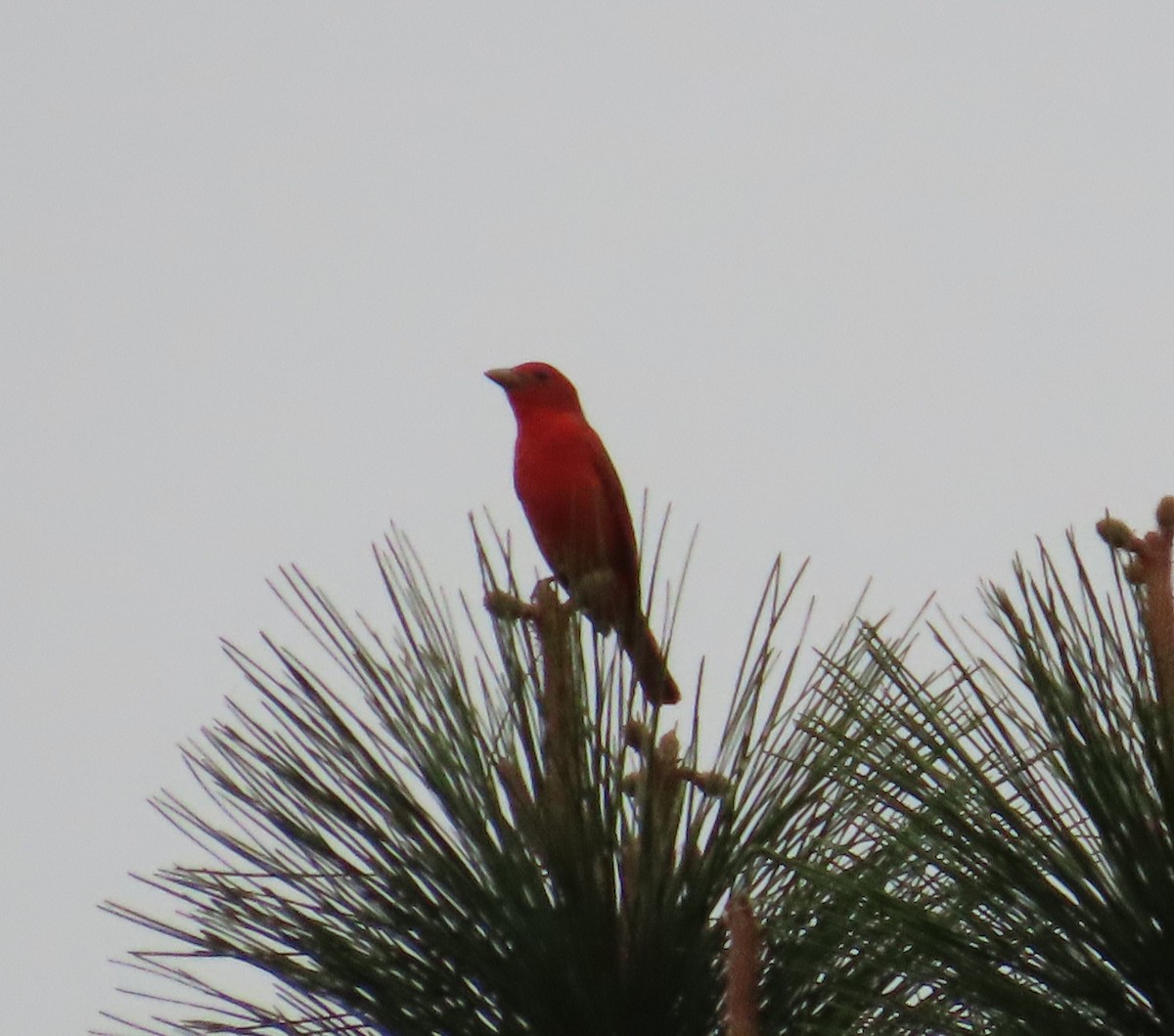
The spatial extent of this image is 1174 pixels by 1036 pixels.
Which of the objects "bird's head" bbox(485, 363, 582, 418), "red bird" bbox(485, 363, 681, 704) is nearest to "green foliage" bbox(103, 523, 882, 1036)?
"red bird" bbox(485, 363, 681, 704)

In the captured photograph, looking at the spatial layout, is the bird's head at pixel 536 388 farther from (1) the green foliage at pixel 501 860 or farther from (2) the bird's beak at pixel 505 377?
(1) the green foliage at pixel 501 860

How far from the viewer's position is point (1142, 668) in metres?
1.68

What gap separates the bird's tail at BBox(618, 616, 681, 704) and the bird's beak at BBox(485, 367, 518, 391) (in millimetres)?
3208

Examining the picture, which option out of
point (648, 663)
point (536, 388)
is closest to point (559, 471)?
point (536, 388)

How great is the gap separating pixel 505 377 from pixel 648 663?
330cm

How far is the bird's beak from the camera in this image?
520cm

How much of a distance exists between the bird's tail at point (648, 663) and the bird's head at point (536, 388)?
9.77ft

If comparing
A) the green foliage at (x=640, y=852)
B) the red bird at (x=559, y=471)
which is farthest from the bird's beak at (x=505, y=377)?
the green foliage at (x=640, y=852)

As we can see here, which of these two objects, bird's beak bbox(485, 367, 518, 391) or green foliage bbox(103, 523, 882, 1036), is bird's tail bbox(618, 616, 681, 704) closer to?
green foliage bbox(103, 523, 882, 1036)

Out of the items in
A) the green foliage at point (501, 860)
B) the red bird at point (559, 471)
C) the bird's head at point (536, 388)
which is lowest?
the green foliage at point (501, 860)

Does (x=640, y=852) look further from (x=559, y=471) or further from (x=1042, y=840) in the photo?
(x=559, y=471)

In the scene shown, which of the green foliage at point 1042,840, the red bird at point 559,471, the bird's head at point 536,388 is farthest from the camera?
the bird's head at point 536,388

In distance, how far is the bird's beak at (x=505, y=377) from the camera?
520 centimetres

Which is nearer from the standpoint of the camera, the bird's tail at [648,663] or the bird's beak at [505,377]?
the bird's tail at [648,663]
